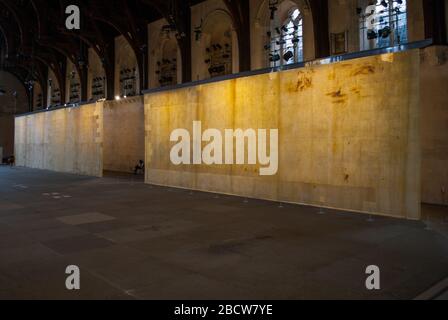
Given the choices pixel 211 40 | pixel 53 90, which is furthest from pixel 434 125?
pixel 53 90

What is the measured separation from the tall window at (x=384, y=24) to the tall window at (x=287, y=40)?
9.57 ft

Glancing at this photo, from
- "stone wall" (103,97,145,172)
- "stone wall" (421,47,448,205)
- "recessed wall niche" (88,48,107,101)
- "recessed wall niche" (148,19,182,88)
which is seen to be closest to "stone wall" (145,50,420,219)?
"stone wall" (421,47,448,205)

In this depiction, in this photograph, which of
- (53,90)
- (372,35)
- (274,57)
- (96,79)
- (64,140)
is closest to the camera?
(372,35)

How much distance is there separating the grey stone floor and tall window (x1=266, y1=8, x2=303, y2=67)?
26.4 ft

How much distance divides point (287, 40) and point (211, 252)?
41.9 feet

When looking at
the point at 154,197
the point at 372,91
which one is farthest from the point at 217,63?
the point at 372,91

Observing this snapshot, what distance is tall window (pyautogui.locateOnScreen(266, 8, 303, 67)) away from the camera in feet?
53.7

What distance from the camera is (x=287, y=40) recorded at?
55.2 feet

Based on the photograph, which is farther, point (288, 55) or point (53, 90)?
point (53, 90)

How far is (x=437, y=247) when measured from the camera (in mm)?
6383

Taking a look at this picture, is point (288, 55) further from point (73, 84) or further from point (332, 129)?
point (73, 84)

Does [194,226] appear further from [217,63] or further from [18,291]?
[217,63]

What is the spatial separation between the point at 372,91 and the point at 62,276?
739 cm

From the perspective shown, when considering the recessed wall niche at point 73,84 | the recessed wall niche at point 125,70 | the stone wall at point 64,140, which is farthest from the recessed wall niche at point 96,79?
the stone wall at point 64,140
